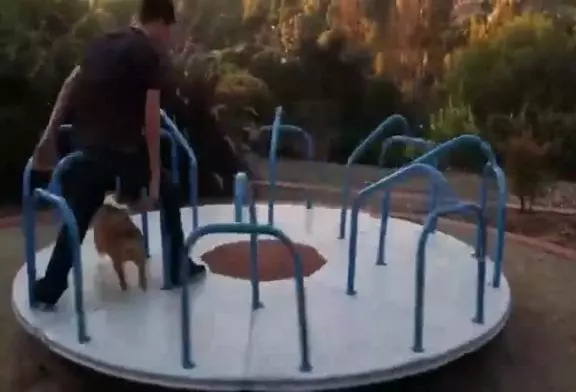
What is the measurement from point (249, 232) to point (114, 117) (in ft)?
2.51

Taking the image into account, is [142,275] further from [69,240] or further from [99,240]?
[69,240]

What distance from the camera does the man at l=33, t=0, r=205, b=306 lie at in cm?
307

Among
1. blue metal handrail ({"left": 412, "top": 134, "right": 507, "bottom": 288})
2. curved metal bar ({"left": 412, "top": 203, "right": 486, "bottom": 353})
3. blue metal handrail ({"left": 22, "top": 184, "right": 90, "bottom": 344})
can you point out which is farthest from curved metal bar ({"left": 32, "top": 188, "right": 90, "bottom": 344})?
blue metal handrail ({"left": 412, "top": 134, "right": 507, "bottom": 288})

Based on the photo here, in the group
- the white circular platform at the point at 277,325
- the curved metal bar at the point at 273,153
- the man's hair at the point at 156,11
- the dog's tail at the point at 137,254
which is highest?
the man's hair at the point at 156,11

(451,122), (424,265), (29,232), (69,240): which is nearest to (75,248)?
(69,240)

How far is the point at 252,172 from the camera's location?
21.0 feet

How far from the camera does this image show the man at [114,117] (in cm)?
307

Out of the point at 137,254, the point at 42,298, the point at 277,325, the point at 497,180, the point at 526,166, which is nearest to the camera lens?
the point at 277,325

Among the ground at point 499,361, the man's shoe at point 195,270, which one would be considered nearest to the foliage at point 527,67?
the ground at point 499,361

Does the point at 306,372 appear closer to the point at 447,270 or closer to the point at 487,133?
the point at 447,270

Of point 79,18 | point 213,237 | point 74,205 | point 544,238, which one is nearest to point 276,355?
point 74,205

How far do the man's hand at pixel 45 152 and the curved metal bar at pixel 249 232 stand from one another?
1.19m

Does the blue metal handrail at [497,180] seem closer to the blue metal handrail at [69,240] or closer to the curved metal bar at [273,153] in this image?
the curved metal bar at [273,153]

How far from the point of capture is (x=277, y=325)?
10.7ft
